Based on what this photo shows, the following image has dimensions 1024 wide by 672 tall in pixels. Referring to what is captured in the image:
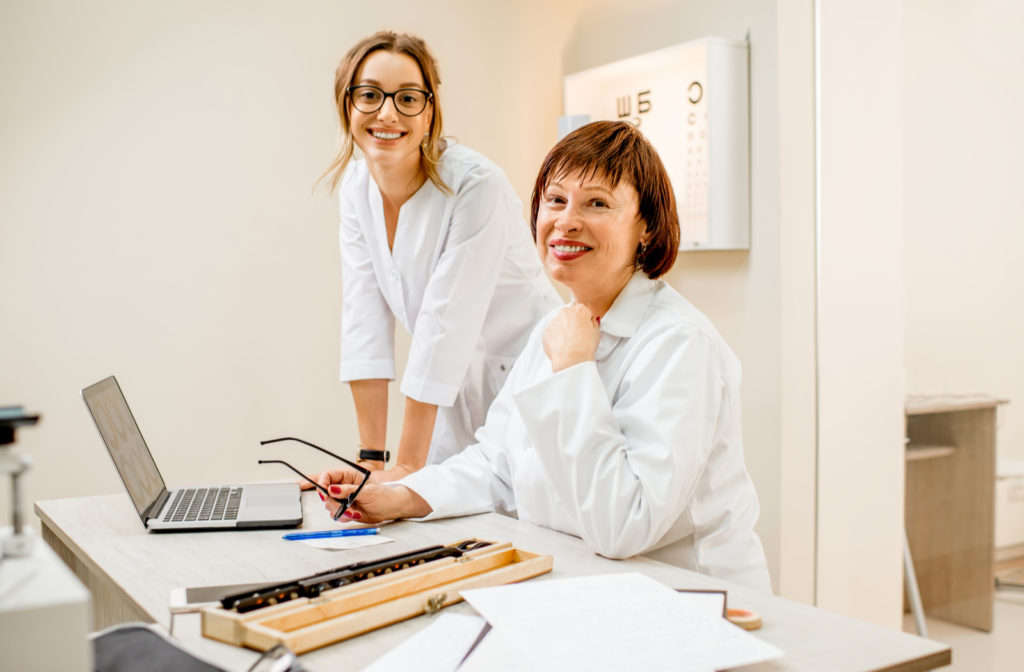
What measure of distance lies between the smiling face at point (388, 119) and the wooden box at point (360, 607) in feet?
3.43

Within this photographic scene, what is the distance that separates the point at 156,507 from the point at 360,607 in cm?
71

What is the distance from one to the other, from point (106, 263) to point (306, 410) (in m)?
0.75

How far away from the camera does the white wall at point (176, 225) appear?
8.39 ft

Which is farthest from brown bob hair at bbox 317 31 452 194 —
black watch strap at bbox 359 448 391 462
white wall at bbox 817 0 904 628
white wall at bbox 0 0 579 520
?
white wall at bbox 817 0 904 628

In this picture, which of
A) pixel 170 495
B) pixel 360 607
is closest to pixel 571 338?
pixel 360 607

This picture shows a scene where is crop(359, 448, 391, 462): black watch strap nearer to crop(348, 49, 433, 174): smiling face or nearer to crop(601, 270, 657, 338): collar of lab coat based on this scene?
crop(348, 49, 433, 174): smiling face

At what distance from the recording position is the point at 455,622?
966 mm

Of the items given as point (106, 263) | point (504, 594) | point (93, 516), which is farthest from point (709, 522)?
point (106, 263)

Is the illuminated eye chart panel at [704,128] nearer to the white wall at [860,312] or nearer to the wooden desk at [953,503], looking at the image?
the white wall at [860,312]

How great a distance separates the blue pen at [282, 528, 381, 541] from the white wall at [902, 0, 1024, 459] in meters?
1.89

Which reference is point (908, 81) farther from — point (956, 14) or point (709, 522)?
point (709, 522)

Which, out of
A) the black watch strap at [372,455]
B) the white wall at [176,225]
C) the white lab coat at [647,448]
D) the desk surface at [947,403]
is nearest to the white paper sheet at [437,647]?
the white lab coat at [647,448]

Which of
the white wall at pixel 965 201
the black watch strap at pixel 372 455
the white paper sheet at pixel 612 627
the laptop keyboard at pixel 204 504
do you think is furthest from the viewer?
the white wall at pixel 965 201

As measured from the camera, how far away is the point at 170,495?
1.67 metres
